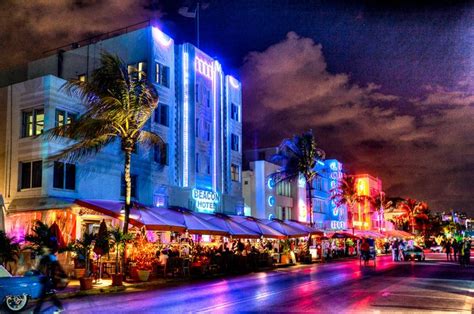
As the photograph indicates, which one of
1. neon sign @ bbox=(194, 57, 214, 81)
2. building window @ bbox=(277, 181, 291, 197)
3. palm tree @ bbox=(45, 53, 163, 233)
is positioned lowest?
building window @ bbox=(277, 181, 291, 197)

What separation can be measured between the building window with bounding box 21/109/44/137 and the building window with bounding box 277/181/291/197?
102 feet

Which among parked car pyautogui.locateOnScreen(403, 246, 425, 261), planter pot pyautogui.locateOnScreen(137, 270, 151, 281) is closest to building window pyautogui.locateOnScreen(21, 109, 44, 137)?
planter pot pyautogui.locateOnScreen(137, 270, 151, 281)

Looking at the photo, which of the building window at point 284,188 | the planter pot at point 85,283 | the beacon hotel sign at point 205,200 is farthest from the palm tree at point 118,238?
the building window at point 284,188

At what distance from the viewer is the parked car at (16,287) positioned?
44.3 ft

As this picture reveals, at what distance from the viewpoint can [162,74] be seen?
36.3 meters

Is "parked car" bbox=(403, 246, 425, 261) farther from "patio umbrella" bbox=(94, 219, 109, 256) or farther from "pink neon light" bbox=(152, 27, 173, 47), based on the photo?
"patio umbrella" bbox=(94, 219, 109, 256)

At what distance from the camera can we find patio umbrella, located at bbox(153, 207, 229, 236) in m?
27.5

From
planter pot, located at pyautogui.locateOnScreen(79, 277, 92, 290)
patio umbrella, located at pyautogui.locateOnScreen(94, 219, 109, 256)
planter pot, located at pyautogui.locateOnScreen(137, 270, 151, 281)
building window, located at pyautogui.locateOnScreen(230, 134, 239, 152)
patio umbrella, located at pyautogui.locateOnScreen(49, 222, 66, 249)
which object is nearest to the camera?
planter pot, located at pyautogui.locateOnScreen(79, 277, 92, 290)

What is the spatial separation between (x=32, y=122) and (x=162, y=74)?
10145 mm

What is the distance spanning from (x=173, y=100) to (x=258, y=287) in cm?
1910

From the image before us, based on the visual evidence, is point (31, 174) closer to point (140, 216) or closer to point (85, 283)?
point (140, 216)

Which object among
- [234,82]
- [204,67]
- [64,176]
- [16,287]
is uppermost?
[234,82]

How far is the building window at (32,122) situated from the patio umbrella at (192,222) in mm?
7384

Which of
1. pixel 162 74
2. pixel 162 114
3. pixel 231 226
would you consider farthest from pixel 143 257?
pixel 162 74
